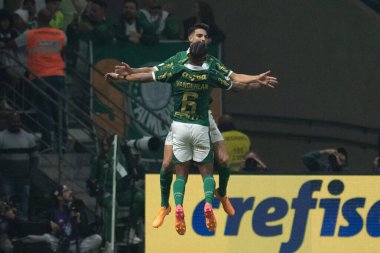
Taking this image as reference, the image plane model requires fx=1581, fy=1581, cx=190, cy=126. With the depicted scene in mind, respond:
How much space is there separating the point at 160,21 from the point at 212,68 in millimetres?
Result: 7163

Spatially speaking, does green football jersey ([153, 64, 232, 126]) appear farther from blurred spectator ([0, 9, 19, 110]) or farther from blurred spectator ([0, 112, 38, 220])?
blurred spectator ([0, 9, 19, 110])

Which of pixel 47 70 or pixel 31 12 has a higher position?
pixel 31 12

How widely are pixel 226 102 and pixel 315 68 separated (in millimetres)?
1652

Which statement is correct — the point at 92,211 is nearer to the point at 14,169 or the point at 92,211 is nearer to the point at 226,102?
the point at 14,169

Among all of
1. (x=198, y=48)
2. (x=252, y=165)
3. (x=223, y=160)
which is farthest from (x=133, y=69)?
(x=252, y=165)

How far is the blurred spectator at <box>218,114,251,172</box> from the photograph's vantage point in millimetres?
22625

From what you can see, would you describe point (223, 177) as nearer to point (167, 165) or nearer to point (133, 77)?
point (167, 165)

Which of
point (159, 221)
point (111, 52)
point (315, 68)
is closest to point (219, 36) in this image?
point (111, 52)

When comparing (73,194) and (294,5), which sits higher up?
(294,5)

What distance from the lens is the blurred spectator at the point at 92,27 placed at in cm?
2345

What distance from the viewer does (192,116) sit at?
1709 cm

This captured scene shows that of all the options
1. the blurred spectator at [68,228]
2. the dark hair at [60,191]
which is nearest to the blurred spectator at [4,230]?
the blurred spectator at [68,228]

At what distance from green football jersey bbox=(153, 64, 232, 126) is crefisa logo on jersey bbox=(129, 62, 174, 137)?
738cm

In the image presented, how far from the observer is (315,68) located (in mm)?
27219
